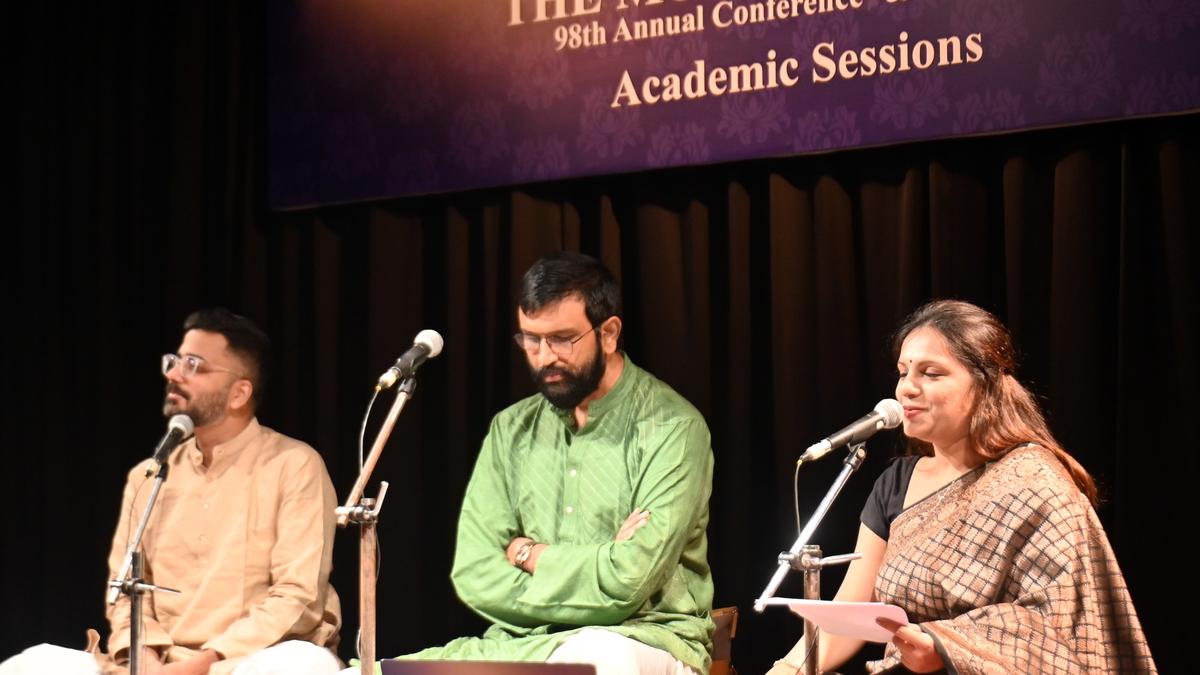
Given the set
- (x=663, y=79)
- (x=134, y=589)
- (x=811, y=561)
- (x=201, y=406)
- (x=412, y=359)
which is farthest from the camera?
(x=663, y=79)

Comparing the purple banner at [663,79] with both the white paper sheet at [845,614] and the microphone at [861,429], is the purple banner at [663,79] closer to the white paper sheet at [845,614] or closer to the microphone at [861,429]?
the microphone at [861,429]

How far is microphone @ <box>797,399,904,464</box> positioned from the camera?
9.94 feet

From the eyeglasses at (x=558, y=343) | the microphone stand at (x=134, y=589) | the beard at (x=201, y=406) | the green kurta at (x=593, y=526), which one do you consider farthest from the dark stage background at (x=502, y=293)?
the microphone stand at (x=134, y=589)

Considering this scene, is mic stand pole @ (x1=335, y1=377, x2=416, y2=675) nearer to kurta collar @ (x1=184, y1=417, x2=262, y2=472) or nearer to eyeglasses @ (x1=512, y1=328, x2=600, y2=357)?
eyeglasses @ (x1=512, y1=328, x2=600, y2=357)

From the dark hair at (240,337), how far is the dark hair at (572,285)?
106 centimetres

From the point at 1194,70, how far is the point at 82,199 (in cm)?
423

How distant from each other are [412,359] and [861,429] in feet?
3.62

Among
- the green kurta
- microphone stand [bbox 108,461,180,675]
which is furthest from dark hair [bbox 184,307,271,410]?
microphone stand [bbox 108,461,180,675]

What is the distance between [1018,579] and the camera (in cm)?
331

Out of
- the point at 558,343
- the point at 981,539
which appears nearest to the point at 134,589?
the point at 558,343

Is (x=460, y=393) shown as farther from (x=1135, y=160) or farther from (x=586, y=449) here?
(x=1135, y=160)

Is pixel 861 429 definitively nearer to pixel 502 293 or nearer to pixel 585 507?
pixel 585 507

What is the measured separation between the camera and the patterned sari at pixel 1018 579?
125 inches

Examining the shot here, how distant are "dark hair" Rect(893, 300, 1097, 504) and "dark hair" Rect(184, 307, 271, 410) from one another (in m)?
2.26
